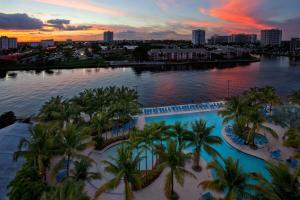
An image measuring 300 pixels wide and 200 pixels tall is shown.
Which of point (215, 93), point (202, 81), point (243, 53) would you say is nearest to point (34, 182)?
point (215, 93)

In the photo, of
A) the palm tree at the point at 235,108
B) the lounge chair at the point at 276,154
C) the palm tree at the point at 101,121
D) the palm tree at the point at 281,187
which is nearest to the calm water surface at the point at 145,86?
the palm tree at the point at 235,108

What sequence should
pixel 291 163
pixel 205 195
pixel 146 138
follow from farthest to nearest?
pixel 291 163 < pixel 146 138 < pixel 205 195

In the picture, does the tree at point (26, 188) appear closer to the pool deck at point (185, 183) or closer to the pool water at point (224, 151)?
the pool deck at point (185, 183)

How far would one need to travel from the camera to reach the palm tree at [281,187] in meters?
10.3

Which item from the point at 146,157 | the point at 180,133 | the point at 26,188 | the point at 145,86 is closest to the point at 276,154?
the point at 180,133

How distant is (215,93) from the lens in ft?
187

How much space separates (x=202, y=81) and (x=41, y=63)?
74.1 metres

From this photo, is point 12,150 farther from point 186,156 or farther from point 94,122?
point 186,156

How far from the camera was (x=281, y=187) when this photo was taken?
34.8 feet

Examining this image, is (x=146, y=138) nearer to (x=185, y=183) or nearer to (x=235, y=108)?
(x=185, y=183)

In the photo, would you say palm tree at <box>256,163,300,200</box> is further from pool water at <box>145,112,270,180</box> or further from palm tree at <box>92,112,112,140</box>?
palm tree at <box>92,112,112,140</box>

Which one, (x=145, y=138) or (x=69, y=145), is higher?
(x=145, y=138)

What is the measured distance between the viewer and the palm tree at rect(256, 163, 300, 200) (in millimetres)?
10281

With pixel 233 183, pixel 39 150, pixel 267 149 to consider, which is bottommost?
pixel 267 149
